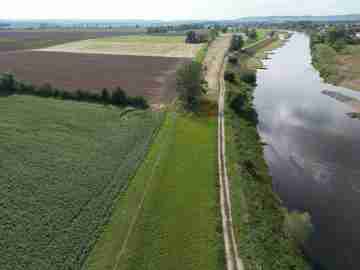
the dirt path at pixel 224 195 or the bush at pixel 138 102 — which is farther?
the bush at pixel 138 102

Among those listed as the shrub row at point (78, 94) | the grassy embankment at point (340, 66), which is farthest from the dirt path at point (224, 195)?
the grassy embankment at point (340, 66)

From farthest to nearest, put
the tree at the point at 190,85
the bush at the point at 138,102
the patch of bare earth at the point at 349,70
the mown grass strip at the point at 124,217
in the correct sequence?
the patch of bare earth at the point at 349,70
the bush at the point at 138,102
the tree at the point at 190,85
the mown grass strip at the point at 124,217

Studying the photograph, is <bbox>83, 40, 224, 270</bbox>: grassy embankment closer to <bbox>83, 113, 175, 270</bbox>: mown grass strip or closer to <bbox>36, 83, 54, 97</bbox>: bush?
<bbox>83, 113, 175, 270</bbox>: mown grass strip

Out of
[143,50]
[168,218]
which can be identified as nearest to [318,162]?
[168,218]

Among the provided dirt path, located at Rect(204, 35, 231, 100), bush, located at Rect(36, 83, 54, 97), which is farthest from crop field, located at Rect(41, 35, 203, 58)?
bush, located at Rect(36, 83, 54, 97)

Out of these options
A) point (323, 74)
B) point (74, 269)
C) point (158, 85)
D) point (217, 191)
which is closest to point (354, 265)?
point (217, 191)

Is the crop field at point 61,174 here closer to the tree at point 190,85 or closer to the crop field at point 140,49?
the tree at point 190,85

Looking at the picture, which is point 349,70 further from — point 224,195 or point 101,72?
point 224,195
